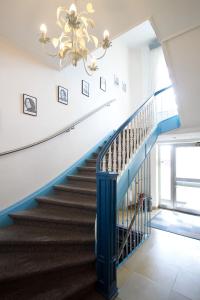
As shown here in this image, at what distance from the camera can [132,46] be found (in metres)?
5.60

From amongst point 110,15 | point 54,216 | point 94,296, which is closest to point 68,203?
point 54,216

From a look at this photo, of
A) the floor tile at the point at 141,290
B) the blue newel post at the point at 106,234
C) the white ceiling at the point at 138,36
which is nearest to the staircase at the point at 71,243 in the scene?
the blue newel post at the point at 106,234

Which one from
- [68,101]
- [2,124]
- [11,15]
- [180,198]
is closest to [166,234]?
[180,198]

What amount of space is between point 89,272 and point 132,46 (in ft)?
20.4

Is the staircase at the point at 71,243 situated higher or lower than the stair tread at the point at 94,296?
higher

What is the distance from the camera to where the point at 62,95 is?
3230 mm

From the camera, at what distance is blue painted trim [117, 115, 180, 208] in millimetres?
2366

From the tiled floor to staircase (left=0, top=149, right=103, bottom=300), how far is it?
0.53m

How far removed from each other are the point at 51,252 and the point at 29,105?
6.80 feet

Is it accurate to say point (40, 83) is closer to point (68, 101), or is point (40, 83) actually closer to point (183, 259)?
point (68, 101)

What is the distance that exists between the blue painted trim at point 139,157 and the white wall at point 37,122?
131 centimetres

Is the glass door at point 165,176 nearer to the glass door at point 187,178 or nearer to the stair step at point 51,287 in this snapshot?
the glass door at point 187,178

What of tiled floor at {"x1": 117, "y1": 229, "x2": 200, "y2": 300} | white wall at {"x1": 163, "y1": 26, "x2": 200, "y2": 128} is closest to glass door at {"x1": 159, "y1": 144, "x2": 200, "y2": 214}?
tiled floor at {"x1": 117, "y1": 229, "x2": 200, "y2": 300}

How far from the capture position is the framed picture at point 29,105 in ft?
8.49
